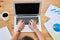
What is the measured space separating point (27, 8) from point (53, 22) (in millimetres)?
285

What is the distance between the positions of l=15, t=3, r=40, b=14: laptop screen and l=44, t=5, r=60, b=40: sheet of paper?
17 cm

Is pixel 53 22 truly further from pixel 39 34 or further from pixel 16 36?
pixel 16 36

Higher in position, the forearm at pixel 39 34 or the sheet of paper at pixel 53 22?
the sheet of paper at pixel 53 22

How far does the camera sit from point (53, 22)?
1565 mm

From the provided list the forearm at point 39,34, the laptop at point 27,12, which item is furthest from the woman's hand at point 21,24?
the forearm at point 39,34

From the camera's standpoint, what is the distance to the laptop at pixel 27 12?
57.6 inches

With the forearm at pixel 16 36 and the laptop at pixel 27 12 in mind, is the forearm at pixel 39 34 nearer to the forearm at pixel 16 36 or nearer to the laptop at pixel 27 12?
the laptop at pixel 27 12

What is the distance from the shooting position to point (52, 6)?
1.71 m

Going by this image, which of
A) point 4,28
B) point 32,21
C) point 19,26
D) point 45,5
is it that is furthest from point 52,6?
point 4,28

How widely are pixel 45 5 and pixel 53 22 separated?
24cm

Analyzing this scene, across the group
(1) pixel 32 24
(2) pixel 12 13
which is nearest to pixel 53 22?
(1) pixel 32 24

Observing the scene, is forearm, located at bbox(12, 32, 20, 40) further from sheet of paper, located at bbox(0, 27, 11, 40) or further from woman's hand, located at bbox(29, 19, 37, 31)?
woman's hand, located at bbox(29, 19, 37, 31)

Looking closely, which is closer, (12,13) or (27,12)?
(27,12)

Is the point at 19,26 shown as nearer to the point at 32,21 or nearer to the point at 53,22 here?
the point at 32,21
